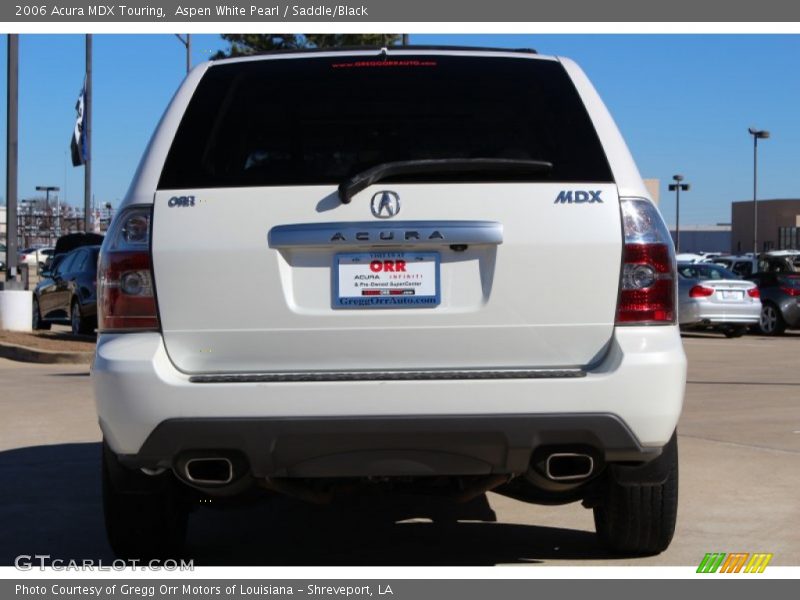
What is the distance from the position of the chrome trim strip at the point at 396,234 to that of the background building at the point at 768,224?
3410 inches

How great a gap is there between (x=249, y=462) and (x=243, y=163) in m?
1.10

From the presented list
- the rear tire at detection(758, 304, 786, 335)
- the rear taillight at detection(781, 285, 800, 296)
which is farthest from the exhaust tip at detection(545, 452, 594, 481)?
the rear taillight at detection(781, 285, 800, 296)

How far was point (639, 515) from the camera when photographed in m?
5.13

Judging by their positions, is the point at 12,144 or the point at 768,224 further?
the point at 768,224

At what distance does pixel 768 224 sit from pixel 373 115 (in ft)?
297

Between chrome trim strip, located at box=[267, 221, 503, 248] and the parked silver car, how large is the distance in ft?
62.1

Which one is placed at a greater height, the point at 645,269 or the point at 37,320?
the point at 645,269

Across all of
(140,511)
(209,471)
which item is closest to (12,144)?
(140,511)

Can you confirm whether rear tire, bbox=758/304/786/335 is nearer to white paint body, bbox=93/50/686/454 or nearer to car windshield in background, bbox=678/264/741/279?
car windshield in background, bbox=678/264/741/279

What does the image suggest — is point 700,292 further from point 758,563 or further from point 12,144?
point 758,563

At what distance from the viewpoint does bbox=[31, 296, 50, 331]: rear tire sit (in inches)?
858

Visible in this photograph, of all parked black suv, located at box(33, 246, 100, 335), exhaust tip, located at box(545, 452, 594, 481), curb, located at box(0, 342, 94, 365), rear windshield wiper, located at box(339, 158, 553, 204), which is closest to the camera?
rear windshield wiper, located at box(339, 158, 553, 204)
